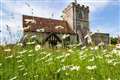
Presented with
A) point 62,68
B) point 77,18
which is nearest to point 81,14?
point 77,18

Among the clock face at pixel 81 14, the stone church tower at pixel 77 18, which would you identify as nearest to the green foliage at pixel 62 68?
the stone church tower at pixel 77 18

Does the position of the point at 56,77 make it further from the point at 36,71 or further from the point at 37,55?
the point at 37,55

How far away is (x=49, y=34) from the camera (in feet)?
118

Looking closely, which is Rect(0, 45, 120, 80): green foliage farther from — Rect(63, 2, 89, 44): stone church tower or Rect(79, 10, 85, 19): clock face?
Rect(79, 10, 85, 19): clock face

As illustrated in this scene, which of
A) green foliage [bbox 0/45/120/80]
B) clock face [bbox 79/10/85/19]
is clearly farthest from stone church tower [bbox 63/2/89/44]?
green foliage [bbox 0/45/120/80]

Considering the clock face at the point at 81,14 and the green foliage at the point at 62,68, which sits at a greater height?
the clock face at the point at 81,14

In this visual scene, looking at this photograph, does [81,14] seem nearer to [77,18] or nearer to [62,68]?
[77,18]

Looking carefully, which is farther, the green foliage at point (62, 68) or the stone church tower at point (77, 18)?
the stone church tower at point (77, 18)

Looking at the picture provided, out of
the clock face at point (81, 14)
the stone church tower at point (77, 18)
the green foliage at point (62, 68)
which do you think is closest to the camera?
the green foliage at point (62, 68)

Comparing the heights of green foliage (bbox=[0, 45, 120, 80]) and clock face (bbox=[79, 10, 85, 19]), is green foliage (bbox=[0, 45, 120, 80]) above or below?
below

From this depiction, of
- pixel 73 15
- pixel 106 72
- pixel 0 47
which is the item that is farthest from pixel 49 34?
pixel 106 72

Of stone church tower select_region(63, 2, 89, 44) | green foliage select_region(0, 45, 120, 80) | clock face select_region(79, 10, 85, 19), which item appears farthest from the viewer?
clock face select_region(79, 10, 85, 19)

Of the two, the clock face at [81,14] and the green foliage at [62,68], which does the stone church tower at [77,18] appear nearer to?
the clock face at [81,14]

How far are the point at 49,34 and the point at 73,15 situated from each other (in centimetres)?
1034
